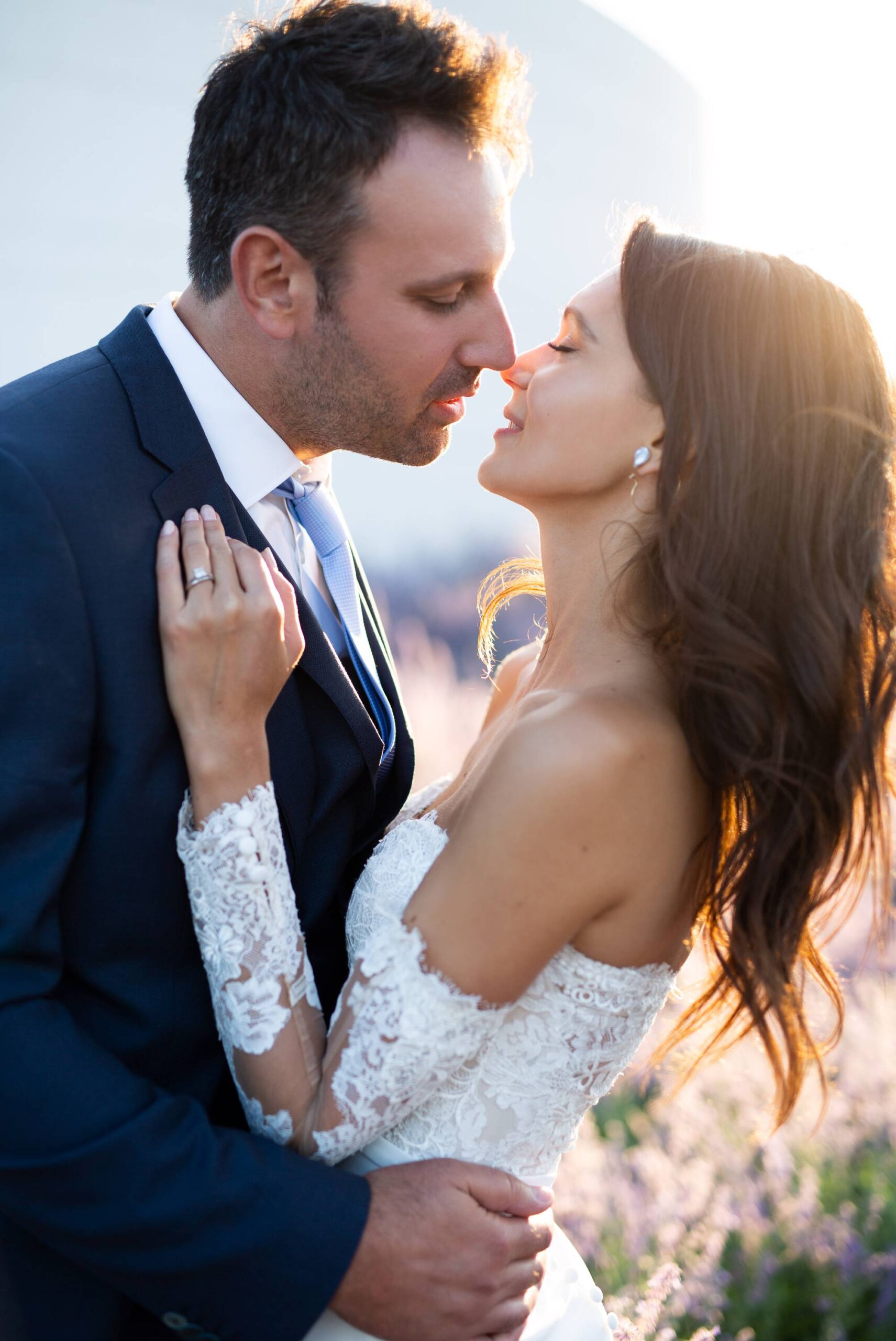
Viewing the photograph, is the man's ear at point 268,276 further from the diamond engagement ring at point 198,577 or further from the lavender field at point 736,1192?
the lavender field at point 736,1192

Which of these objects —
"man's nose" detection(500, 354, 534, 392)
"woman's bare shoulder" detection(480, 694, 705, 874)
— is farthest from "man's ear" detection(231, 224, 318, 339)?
"woman's bare shoulder" detection(480, 694, 705, 874)

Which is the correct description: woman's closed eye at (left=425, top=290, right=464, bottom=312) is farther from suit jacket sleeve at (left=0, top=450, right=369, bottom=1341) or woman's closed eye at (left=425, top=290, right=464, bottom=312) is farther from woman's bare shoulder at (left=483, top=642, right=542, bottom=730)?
suit jacket sleeve at (left=0, top=450, right=369, bottom=1341)

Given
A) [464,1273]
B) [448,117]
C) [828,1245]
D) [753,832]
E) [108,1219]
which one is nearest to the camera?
[108,1219]

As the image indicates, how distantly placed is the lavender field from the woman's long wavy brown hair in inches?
24.4

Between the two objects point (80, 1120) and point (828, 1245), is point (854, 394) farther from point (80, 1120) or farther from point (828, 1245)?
point (828, 1245)

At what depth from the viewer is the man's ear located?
2.38 m

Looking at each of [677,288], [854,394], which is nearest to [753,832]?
[854,394]

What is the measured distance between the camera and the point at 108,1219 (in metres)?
1.79

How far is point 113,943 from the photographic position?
78.1 inches

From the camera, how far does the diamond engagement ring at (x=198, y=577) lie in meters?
1.99

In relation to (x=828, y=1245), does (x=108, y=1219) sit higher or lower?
higher

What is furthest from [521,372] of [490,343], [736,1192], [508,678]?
[736,1192]

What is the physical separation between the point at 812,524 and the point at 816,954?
96cm

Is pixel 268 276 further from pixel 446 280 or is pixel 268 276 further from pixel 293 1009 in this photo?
pixel 293 1009
